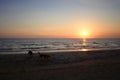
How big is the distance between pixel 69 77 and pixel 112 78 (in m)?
2.44

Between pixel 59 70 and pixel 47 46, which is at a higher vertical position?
pixel 59 70

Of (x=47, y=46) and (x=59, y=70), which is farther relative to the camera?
(x=47, y=46)

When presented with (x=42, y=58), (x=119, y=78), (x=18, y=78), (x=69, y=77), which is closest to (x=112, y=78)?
(x=119, y=78)

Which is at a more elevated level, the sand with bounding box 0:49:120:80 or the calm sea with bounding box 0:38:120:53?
the sand with bounding box 0:49:120:80

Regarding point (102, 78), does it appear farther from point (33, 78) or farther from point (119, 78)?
point (33, 78)

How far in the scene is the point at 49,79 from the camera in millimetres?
10984

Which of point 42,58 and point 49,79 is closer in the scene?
point 49,79

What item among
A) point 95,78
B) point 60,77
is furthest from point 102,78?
point 60,77

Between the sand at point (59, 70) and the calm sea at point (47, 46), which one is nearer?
the sand at point (59, 70)

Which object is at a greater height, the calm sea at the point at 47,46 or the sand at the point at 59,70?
the sand at the point at 59,70

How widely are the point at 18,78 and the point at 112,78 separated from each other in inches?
209

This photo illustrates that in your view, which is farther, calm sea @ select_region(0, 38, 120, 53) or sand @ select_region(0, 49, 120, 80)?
calm sea @ select_region(0, 38, 120, 53)

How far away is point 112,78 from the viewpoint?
11297 mm

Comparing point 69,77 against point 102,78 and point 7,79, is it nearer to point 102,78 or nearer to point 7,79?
point 102,78
